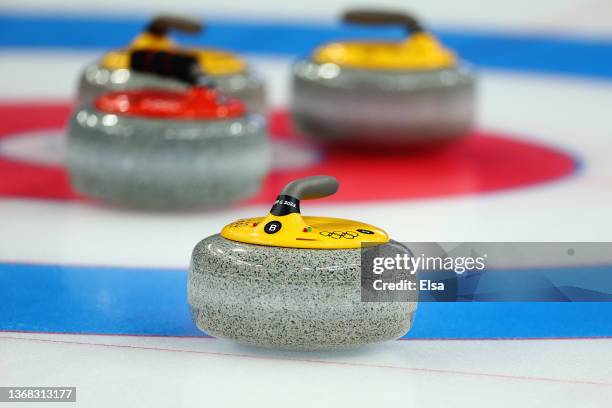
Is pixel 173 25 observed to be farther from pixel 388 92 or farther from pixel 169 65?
pixel 388 92

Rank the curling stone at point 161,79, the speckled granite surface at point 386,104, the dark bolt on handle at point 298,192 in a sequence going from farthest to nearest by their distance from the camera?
the speckled granite surface at point 386,104 → the curling stone at point 161,79 → the dark bolt on handle at point 298,192

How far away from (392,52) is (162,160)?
5.10 feet

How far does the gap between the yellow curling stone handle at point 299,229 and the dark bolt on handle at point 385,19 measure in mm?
2444

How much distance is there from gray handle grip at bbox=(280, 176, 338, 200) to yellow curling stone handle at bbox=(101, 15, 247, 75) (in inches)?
73.3

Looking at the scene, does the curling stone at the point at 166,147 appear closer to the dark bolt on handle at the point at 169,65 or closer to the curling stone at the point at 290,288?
the dark bolt on handle at the point at 169,65

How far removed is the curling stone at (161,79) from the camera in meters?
4.71

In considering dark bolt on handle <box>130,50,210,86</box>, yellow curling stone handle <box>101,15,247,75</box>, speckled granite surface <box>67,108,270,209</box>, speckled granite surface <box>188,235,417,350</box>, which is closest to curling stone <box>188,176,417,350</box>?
speckled granite surface <box>188,235,417,350</box>

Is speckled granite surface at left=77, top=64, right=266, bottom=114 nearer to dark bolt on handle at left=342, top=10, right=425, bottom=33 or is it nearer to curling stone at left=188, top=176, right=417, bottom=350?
dark bolt on handle at left=342, top=10, right=425, bottom=33

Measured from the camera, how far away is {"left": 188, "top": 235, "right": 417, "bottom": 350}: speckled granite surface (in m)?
2.54

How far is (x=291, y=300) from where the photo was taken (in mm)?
2535

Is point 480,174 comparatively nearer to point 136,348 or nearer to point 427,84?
point 427,84

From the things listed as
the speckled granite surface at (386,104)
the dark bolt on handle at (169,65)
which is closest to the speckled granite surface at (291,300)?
the dark bolt on handle at (169,65)

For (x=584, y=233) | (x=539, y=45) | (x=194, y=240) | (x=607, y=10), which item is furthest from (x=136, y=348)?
(x=607, y=10)

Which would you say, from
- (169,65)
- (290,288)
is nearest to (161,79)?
(169,65)
